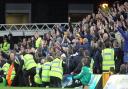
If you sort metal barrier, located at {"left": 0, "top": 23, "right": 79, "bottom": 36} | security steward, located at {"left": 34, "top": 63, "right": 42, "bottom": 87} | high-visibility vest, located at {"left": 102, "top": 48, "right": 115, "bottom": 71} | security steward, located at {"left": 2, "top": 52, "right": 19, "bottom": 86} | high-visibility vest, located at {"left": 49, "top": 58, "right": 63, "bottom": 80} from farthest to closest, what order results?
metal barrier, located at {"left": 0, "top": 23, "right": 79, "bottom": 36}
security steward, located at {"left": 2, "top": 52, "right": 19, "bottom": 86}
security steward, located at {"left": 34, "top": 63, "right": 42, "bottom": 87}
high-visibility vest, located at {"left": 49, "top": 58, "right": 63, "bottom": 80}
high-visibility vest, located at {"left": 102, "top": 48, "right": 115, "bottom": 71}

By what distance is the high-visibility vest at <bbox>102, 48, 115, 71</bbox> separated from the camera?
887 inches

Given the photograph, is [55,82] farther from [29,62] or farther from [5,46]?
[5,46]

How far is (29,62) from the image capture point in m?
24.5

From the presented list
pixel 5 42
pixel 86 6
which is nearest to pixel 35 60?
pixel 5 42

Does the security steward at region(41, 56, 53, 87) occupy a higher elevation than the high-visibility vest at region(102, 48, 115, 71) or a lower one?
lower

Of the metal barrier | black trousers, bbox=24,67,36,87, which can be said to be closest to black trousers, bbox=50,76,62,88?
black trousers, bbox=24,67,36,87

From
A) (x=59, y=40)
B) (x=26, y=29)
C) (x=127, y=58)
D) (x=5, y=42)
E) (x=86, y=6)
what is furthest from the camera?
(x=86, y=6)

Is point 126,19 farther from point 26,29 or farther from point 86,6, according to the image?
point 86,6

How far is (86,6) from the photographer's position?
42562mm

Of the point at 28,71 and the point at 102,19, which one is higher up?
the point at 102,19

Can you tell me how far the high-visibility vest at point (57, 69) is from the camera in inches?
904

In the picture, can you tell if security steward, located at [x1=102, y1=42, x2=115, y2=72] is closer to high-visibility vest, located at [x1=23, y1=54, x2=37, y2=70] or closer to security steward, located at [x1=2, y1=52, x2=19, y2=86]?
high-visibility vest, located at [x1=23, y1=54, x2=37, y2=70]

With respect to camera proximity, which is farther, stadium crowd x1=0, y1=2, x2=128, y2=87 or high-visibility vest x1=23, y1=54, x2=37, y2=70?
high-visibility vest x1=23, y1=54, x2=37, y2=70

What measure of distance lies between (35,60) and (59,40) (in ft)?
Result: 12.6
